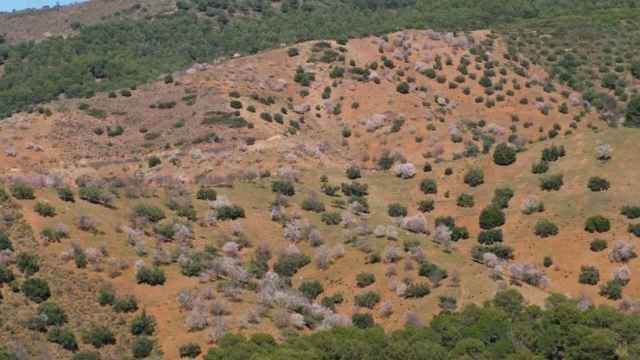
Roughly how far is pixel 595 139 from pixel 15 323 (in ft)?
164

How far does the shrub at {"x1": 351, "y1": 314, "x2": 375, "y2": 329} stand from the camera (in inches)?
2801

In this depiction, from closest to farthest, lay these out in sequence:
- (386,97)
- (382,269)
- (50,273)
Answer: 1. (50,273)
2. (382,269)
3. (386,97)

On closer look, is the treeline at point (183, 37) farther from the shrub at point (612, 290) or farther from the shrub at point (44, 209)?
the shrub at point (612, 290)

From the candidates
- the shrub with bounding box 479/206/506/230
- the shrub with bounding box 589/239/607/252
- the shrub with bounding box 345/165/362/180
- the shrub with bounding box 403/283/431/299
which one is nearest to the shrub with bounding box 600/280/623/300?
the shrub with bounding box 589/239/607/252

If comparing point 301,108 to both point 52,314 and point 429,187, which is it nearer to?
point 429,187

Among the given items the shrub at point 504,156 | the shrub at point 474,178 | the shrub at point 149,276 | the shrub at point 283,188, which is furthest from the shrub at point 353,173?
the shrub at point 149,276

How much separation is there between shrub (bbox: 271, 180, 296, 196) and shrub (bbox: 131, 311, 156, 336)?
86.1 ft

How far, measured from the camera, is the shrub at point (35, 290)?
66.4m

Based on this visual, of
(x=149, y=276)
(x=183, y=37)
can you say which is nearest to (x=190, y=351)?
(x=149, y=276)

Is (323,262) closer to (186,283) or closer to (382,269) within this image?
(382,269)

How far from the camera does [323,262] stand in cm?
7988

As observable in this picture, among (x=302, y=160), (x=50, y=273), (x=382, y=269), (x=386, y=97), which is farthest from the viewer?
(x=386, y=97)

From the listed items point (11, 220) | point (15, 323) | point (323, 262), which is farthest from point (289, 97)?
point (15, 323)

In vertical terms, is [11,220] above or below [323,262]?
above
